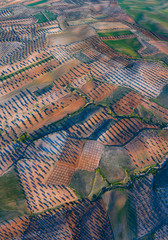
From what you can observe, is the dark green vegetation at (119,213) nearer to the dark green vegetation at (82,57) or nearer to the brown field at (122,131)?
the brown field at (122,131)

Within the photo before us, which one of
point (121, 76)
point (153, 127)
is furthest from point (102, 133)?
point (121, 76)

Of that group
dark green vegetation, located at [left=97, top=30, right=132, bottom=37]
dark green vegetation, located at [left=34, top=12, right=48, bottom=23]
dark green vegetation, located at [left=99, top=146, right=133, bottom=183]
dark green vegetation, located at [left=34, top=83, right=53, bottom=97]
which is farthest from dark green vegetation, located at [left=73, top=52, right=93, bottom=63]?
dark green vegetation, located at [left=34, top=12, right=48, bottom=23]

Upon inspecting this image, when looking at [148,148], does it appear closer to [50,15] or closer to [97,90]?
[97,90]

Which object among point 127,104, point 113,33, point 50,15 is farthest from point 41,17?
point 127,104

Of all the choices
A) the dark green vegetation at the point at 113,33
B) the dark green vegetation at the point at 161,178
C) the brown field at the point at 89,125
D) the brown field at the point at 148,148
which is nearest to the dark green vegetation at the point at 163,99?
the brown field at the point at 148,148

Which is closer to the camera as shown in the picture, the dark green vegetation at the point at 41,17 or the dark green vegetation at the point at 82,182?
the dark green vegetation at the point at 82,182

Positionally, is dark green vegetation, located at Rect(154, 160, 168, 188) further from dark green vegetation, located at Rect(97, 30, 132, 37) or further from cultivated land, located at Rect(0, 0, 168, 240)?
dark green vegetation, located at Rect(97, 30, 132, 37)

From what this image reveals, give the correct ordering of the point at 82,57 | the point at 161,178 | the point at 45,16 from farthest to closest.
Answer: the point at 45,16 < the point at 82,57 < the point at 161,178
